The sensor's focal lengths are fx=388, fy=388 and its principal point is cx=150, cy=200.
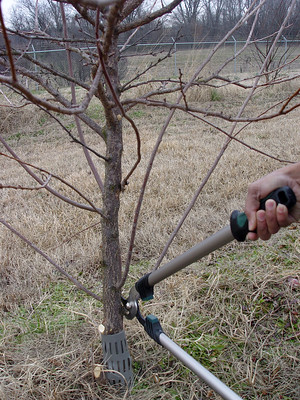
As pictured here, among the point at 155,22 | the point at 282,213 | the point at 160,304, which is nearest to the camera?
the point at 282,213

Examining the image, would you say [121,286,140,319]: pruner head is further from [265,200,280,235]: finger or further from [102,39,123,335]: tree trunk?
[265,200,280,235]: finger

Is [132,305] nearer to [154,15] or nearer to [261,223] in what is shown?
[261,223]

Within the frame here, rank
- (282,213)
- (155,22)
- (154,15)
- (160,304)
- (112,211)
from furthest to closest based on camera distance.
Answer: (155,22), (160,304), (112,211), (154,15), (282,213)

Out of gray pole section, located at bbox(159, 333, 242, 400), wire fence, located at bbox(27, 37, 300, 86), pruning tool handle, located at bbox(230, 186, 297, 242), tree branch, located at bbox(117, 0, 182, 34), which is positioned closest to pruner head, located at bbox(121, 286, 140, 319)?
gray pole section, located at bbox(159, 333, 242, 400)

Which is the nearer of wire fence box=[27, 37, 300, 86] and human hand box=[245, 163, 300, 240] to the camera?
human hand box=[245, 163, 300, 240]

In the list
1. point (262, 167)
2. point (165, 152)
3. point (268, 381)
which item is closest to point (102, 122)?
point (165, 152)

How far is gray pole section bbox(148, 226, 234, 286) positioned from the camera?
115 cm

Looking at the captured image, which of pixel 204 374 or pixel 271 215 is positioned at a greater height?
pixel 271 215

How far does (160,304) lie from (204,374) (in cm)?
79

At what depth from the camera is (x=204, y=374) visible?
3.98 feet

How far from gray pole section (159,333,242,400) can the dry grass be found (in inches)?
12.4

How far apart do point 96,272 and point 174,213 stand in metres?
0.96

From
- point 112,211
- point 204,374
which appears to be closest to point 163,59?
point 112,211

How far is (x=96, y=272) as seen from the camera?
2445 mm
